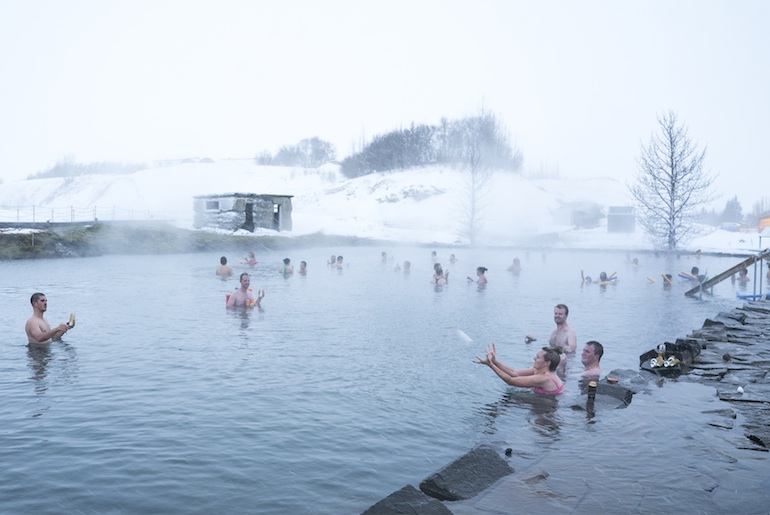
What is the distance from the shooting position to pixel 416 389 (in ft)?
33.4

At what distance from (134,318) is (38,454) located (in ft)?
32.4

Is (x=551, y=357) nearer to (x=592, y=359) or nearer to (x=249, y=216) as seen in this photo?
(x=592, y=359)

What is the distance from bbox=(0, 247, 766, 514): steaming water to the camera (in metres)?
6.48

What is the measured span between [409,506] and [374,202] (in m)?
86.9

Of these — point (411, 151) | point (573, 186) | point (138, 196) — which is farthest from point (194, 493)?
point (573, 186)

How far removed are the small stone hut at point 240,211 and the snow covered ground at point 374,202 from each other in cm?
169

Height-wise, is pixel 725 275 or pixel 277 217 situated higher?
pixel 277 217

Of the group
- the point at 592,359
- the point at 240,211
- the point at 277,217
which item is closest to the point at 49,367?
the point at 592,359

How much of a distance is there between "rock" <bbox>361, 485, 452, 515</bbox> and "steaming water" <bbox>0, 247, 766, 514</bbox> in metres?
0.57

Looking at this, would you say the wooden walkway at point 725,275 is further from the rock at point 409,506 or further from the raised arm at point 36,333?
the raised arm at point 36,333

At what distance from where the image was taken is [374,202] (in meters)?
91.7

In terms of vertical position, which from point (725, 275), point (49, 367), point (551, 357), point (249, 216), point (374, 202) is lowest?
point (49, 367)

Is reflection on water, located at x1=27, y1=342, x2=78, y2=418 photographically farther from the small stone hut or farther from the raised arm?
the small stone hut

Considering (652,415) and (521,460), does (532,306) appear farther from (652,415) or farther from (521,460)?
(521,460)
